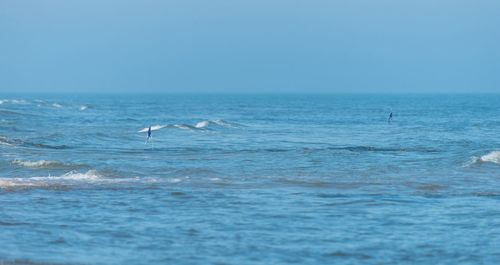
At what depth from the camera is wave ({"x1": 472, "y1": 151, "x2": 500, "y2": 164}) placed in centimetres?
2050

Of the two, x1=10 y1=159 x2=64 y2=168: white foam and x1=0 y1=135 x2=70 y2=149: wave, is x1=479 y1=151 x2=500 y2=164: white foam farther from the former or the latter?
x1=0 y1=135 x2=70 y2=149: wave

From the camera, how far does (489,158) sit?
20938 millimetres

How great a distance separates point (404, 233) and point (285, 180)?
6.37 m

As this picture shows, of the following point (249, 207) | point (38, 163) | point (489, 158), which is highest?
point (489, 158)

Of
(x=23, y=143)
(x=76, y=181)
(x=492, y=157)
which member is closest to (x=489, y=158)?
(x=492, y=157)

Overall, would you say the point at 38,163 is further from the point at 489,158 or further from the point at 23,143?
the point at 489,158

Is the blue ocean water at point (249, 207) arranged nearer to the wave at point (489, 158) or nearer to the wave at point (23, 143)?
the wave at point (489, 158)

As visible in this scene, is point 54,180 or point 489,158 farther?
point 489,158

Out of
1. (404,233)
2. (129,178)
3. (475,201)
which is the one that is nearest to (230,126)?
(129,178)

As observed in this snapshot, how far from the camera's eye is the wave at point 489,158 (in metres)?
20.5

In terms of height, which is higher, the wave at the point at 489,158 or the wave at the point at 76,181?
the wave at the point at 489,158

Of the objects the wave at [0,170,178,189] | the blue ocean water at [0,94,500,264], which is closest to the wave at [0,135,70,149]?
the blue ocean water at [0,94,500,264]

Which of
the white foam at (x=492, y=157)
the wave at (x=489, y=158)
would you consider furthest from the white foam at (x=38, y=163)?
the white foam at (x=492, y=157)

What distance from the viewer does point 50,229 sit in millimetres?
10648
